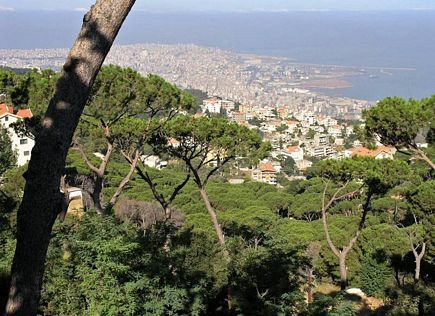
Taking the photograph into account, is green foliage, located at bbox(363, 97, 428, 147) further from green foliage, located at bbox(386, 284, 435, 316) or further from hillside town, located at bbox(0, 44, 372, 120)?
hillside town, located at bbox(0, 44, 372, 120)

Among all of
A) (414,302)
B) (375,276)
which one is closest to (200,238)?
(414,302)

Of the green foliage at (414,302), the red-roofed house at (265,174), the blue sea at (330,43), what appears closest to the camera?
the green foliage at (414,302)

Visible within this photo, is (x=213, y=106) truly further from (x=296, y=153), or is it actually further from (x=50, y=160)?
(x=50, y=160)

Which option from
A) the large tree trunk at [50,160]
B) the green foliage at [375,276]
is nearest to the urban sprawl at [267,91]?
the green foliage at [375,276]

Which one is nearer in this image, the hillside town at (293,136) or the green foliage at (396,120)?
the green foliage at (396,120)

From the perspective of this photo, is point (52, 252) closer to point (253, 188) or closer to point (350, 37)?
point (253, 188)

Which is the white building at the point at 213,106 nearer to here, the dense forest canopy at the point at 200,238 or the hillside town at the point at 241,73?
the hillside town at the point at 241,73

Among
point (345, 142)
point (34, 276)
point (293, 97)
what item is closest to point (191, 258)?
point (34, 276)
